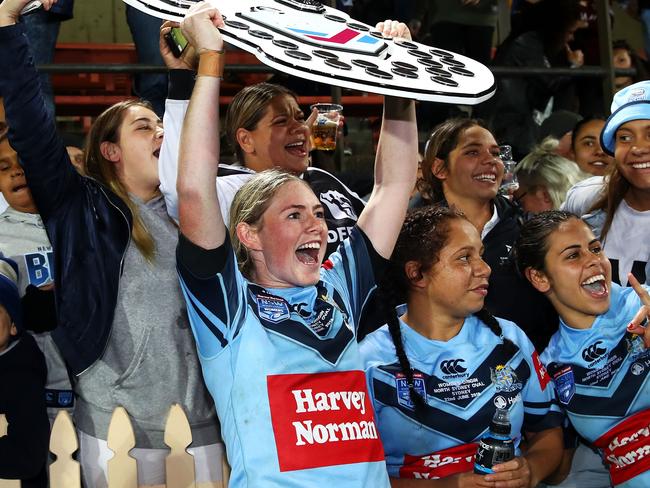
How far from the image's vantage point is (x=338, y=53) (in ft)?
7.50

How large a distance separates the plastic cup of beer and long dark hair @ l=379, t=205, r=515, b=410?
3.29ft

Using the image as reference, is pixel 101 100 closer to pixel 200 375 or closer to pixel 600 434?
pixel 200 375

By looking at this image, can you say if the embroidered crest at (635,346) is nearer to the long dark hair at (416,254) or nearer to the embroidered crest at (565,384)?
the embroidered crest at (565,384)

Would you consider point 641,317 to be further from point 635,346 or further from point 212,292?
point 212,292

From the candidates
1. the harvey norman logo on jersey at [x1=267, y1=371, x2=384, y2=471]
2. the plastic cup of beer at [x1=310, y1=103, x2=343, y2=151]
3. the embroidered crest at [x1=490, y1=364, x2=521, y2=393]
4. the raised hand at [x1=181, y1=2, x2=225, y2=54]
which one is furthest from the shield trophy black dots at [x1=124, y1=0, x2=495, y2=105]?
the plastic cup of beer at [x1=310, y1=103, x2=343, y2=151]

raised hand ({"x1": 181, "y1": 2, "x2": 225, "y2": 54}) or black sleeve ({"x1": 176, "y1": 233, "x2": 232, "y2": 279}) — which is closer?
black sleeve ({"x1": 176, "y1": 233, "x2": 232, "y2": 279})

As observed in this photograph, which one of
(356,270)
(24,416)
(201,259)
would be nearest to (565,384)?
(356,270)

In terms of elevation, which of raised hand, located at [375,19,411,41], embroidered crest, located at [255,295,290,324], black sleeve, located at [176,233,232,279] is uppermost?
raised hand, located at [375,19,411,41]

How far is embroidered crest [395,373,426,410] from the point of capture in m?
2.60

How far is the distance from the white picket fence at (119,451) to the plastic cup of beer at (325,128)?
1.65 meters

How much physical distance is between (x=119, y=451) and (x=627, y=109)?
6.40 feet

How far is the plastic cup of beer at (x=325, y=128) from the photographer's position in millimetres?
3816

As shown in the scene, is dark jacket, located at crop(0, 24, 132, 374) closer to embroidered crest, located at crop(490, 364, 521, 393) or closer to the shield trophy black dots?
the shield trophy black dots

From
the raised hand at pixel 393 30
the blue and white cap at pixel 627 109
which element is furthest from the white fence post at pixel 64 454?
the blue and white cap at pixel 627 109
